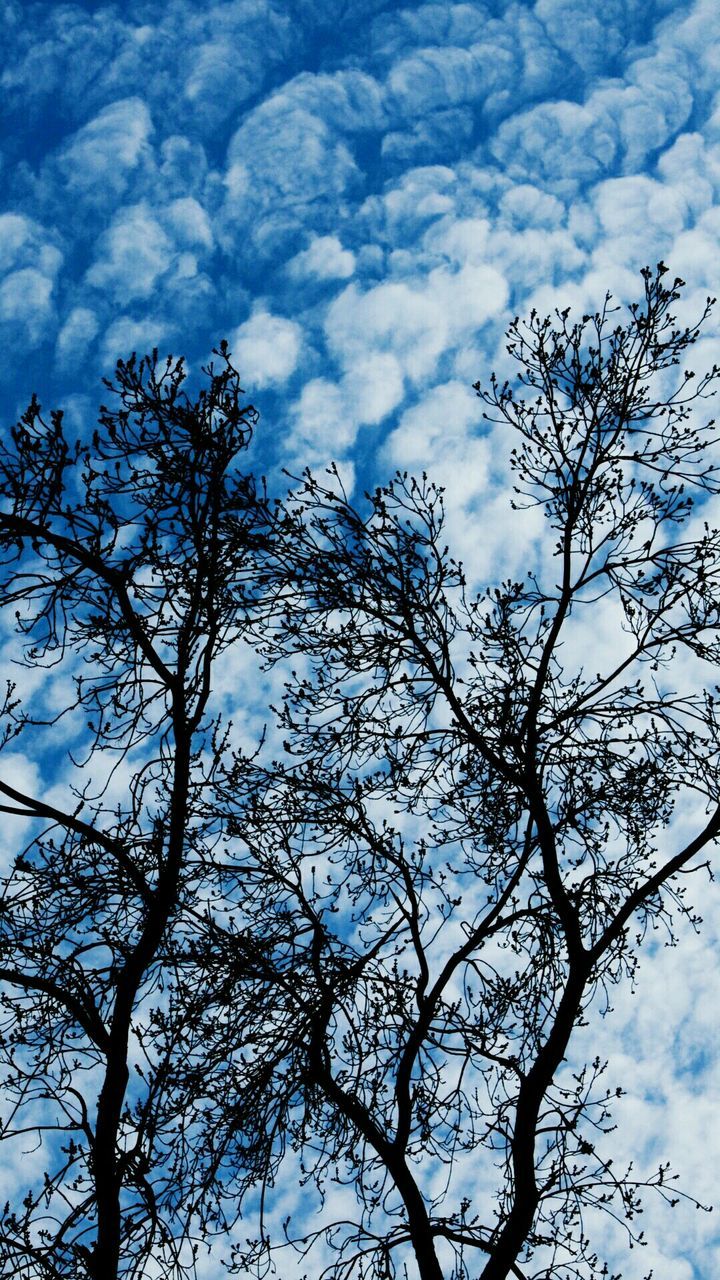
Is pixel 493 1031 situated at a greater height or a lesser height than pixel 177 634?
lesser

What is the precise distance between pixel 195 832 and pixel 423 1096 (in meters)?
2.77

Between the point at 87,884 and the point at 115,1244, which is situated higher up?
the point at 87,884

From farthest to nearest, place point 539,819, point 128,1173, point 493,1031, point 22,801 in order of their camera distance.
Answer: point 493,1031 < point 539,819 < point 128,1173 < point 22,801

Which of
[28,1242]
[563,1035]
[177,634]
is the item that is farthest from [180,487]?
[28,1242]

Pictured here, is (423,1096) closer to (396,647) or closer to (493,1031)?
(493,1031)

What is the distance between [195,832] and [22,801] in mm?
1692

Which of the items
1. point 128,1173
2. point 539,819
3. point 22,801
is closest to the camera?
point 22,801

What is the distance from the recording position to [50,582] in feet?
20.6

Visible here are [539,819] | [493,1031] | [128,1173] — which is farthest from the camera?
[493,1031]

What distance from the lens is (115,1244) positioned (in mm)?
6137

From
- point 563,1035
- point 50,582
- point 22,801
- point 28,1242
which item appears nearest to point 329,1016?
point 563,1035

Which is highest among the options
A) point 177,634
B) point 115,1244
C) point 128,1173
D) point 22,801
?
point 177,634

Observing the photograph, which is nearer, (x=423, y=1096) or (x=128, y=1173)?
(x=128, y=1173)

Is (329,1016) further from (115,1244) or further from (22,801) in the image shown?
(22,801)
